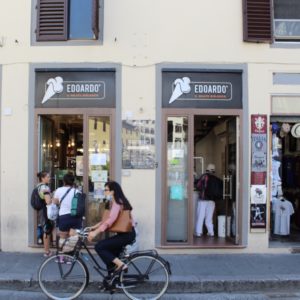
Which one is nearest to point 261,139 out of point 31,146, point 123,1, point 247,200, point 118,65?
point 247,200

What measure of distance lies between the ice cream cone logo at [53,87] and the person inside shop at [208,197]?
144 inches

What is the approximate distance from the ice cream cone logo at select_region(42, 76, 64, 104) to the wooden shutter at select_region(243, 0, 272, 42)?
373 cm

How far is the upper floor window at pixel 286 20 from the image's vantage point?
10.2 meters

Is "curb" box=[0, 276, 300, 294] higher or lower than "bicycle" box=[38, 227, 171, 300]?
lower

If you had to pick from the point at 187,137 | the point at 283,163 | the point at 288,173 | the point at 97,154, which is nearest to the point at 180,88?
the point at 187,137

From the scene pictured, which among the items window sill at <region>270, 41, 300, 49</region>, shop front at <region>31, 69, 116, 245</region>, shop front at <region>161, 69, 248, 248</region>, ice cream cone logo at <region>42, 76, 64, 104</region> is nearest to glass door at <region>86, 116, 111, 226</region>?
shop front at <region>31, 69, 116, 245</region>

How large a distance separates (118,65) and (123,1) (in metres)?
1.26

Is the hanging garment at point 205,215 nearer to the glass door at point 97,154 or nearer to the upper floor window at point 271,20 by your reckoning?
the glass door at point 97,154

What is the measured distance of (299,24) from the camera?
10305mm

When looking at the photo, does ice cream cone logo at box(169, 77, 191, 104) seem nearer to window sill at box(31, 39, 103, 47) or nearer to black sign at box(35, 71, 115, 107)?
black sign at box(35, 71, 115, 107)

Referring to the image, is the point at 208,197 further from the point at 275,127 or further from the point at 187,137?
the point at 275,127

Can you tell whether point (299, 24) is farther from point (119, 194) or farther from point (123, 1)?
point (119, 194)

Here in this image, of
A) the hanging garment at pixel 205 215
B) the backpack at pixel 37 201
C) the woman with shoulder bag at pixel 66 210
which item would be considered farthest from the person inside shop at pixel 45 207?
the hanging garment at pixel 205 215

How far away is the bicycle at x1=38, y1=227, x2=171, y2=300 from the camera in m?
7.11
